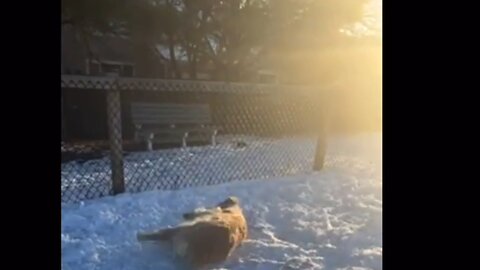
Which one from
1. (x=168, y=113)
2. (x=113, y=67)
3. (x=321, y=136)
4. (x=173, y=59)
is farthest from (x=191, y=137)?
(x=113, y=67)

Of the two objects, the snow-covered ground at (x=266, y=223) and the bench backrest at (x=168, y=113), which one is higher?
the bench backrest at (x=168, y=113)

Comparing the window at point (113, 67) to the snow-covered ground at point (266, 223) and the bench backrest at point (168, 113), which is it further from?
the snow-covered ground at point (266, 223)

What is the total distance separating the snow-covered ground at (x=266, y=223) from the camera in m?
1.88

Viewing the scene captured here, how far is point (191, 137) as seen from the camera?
19.2ft

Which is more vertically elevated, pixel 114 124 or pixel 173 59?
pixel 173 59

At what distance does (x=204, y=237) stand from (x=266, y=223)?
711mm

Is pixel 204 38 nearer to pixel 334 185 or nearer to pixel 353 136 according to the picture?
pixel 353 136

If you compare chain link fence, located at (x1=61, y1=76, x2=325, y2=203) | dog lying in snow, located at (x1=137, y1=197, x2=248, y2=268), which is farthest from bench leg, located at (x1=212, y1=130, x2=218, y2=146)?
dog lying in snow, located at (x1=137, y1=197, x2=248, y2=268)

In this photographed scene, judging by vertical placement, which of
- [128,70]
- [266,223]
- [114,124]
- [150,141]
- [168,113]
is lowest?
[266,223]

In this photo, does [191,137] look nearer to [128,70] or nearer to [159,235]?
[128,70]

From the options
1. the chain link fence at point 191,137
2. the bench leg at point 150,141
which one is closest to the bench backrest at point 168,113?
the chain link fence at point 191,137

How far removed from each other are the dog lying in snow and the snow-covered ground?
1.7 inches
